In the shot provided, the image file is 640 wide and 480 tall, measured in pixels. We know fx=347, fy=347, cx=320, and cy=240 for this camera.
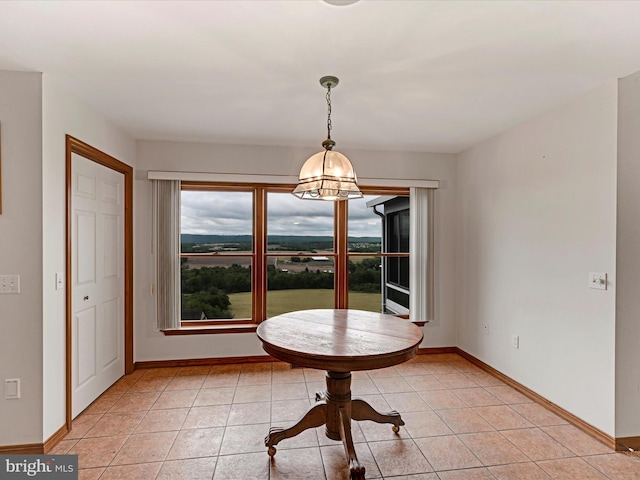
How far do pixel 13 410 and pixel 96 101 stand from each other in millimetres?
2174

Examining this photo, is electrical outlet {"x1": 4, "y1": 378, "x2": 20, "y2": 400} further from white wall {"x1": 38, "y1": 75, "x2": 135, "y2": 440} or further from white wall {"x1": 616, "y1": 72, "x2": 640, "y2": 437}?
white wall {"x1": 616, "y1": 72, "x2": 640, "y2": 437}

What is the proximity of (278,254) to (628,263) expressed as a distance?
2973mm

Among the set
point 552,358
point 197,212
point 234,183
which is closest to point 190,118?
point 234,183

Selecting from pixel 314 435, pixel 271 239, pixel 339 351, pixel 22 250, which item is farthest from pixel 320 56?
pixel 314 435

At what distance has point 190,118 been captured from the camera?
2990mm

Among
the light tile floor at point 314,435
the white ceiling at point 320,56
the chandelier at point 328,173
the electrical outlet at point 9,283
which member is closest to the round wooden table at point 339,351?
the light tile floor at point 314,435

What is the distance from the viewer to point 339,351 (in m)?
1.84

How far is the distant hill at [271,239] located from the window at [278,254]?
11mm

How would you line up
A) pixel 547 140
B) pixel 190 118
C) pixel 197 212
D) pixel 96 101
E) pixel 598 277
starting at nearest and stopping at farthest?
pixel 598 277, pixel 96 101, pixel 547 140, pixel 190 118, pixel 197 212

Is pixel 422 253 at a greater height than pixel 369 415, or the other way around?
pixel 422 253

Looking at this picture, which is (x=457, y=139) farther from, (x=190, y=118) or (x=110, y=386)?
(x=110, y=386)

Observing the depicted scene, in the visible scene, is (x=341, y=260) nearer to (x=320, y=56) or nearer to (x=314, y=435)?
(x=314, y=435)

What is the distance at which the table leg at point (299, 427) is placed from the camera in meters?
2.18

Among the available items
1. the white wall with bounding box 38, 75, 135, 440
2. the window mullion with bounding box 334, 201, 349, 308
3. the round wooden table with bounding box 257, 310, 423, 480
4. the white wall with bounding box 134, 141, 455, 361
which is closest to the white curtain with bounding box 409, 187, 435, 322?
the white wall with bounding box 134, 141, 455, 361
